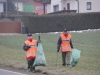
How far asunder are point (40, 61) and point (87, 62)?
361 centimetres

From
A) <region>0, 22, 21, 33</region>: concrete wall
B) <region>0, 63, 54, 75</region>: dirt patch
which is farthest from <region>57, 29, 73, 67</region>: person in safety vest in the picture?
<region>0, 22, 21, 33</region>: concrete wall

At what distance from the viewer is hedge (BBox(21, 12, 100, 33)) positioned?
51250 mm

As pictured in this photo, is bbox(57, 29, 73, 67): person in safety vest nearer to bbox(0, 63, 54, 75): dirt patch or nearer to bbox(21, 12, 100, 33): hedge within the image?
bbox(0, 63, 54, 75): dirt patch

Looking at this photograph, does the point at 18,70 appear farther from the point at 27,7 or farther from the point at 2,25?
the point at 27,7

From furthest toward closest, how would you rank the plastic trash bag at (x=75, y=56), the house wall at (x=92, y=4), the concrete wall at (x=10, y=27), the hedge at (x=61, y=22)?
1. the house wall at (x=92, y=4)
2. the concrete wall at (x=10, y=27)
3. the hedge at (x=61, y=22)
4. the plastic trash bag at (x=75, y=56)

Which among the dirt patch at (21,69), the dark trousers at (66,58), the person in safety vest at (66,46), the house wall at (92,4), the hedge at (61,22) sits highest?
the house wall at (92,4)

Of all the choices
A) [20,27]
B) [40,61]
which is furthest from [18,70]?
[20,27]

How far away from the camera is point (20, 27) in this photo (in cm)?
5538

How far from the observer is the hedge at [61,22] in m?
51.2

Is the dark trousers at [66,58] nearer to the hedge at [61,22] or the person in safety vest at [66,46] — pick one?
the person in safety vest at [66,46]

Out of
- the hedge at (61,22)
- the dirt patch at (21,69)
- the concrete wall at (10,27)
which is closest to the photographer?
the dirt patch at (21,69)

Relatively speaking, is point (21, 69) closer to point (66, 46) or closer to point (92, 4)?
point (66, 46)

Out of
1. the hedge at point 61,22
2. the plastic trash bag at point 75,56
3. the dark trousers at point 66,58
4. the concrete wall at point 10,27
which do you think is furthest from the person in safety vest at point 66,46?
the concrete wall at point 10,27

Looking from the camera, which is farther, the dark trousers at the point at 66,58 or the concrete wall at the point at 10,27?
the concrete wall at the point at 10,27
